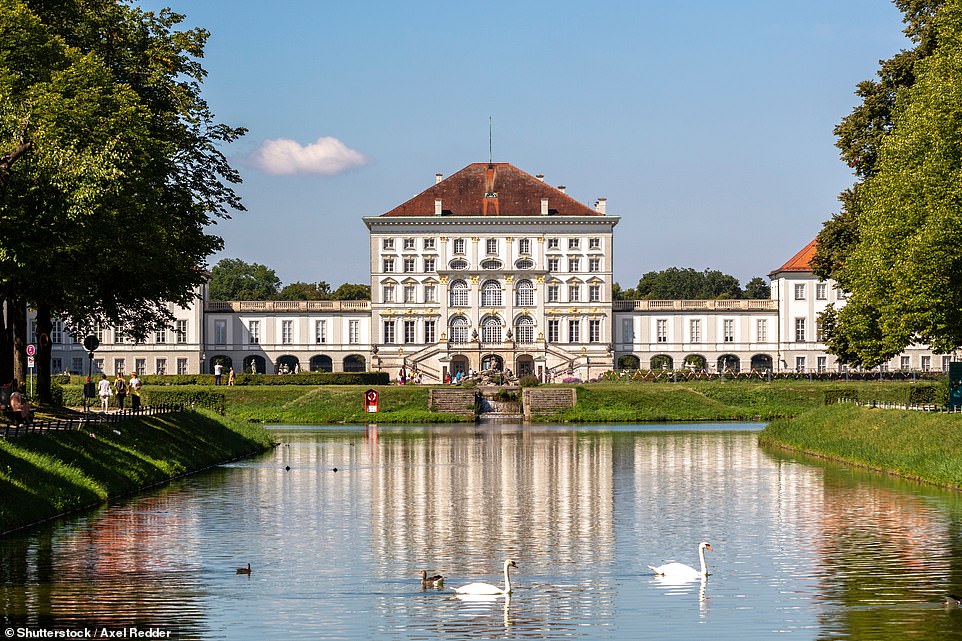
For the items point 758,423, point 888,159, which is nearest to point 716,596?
point 888,159

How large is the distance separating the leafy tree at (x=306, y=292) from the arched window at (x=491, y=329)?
39740mm

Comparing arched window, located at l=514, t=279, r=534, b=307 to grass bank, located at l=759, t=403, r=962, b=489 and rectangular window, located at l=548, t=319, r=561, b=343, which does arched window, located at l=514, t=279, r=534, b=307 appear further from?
grass bank, located at l=759, t=403, r=962, b=489

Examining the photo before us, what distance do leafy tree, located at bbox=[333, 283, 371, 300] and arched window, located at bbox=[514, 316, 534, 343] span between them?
38.0m

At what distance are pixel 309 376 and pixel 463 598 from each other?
66.5 m

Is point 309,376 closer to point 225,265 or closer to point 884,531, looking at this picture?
point 884,531

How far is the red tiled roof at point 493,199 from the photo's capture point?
11044cm

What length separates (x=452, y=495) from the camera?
31203 mm

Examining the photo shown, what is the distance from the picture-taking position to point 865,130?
5050 cm

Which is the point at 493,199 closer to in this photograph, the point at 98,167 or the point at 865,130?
the point at 865,130

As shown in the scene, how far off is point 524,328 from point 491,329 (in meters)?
2.50

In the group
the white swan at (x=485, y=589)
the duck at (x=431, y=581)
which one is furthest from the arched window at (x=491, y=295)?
the white swan at (x=485, y=589)

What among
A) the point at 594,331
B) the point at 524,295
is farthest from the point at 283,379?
the point at 594,331

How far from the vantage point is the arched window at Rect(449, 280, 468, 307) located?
360 feet

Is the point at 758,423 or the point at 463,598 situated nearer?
the point at 463,598
